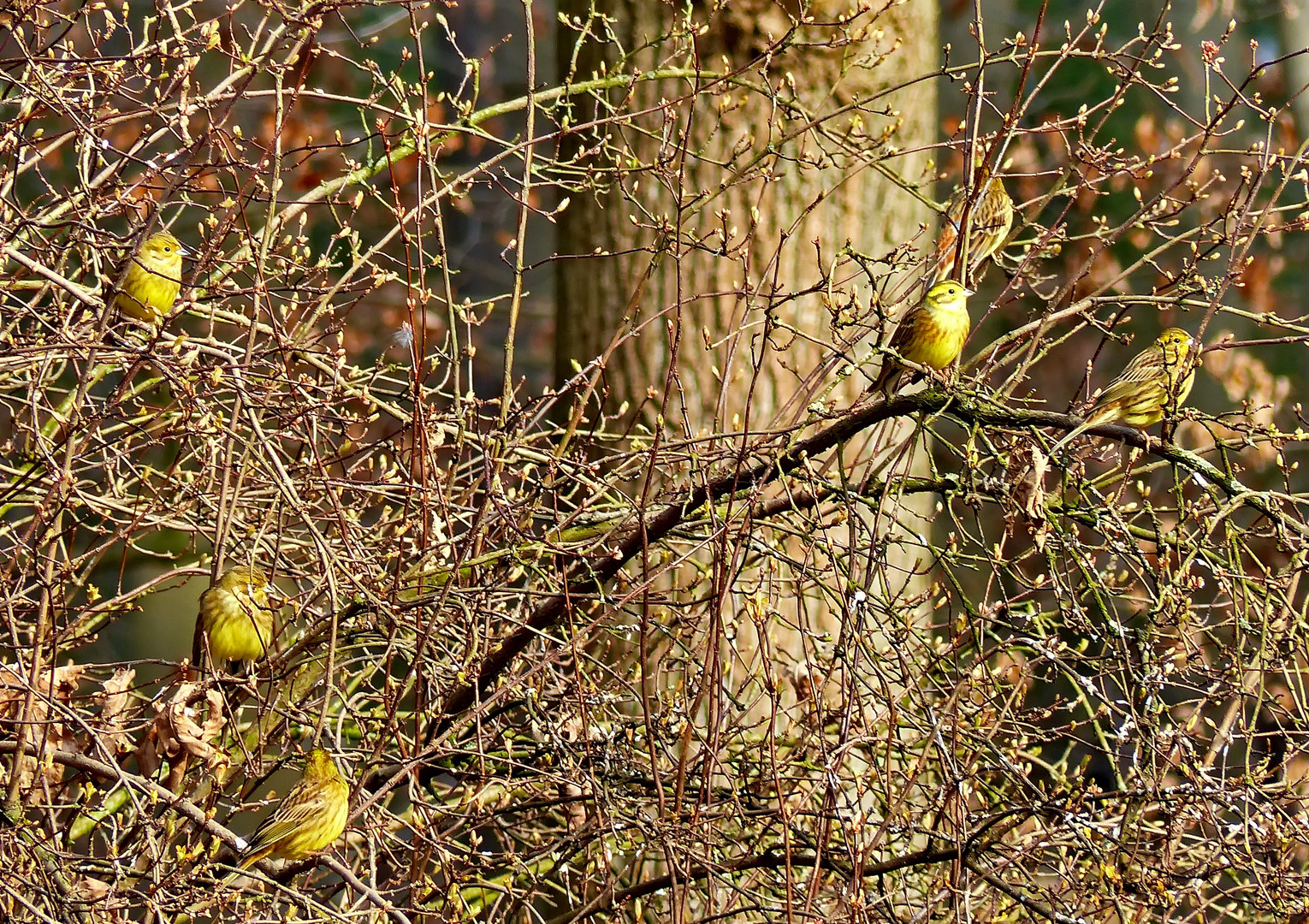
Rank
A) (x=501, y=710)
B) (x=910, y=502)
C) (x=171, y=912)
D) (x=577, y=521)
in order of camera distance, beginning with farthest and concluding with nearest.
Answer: (x=910, y=502) → (x=577, y=521) → (x=501, y=710) → (x=171, y=912)

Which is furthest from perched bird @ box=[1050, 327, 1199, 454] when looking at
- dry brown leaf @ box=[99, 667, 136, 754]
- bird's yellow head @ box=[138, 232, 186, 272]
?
bird's yellow head @ box=[138, 232, 186, 272]

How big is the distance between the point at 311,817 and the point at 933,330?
7.44 ft

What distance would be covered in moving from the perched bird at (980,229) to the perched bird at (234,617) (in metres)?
2.26

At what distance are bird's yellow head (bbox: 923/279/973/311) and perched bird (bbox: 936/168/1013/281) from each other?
10cm

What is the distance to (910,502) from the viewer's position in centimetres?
633

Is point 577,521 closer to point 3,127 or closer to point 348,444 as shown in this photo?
point 348,444

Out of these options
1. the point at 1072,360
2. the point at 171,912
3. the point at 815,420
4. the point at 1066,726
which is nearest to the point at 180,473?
the point at 171,912

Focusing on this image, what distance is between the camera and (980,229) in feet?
15.2

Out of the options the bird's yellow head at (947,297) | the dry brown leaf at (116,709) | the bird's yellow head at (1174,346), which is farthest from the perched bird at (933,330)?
the dry brown leaf at (116,709)

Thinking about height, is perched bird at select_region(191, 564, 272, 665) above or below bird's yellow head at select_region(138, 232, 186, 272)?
below

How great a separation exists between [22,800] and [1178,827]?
283 cm

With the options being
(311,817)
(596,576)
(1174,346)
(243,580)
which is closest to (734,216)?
(1174,346)

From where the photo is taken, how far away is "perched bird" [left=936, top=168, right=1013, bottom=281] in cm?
445

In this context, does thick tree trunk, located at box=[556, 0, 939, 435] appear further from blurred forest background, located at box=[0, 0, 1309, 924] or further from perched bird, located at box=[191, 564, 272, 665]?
perched bird, located at box=[191, 564, 272, 665]
